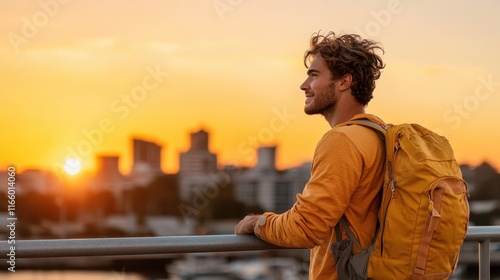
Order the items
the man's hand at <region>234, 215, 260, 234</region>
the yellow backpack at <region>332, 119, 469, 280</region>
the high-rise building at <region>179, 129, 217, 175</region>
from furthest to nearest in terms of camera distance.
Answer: the high-rise building at <region>179, 129, 217, 175</region> < the man's hand at <region>234, 215, 260, 234</region> < the yellow backpack at <region>332, 119, 469, 280</region>

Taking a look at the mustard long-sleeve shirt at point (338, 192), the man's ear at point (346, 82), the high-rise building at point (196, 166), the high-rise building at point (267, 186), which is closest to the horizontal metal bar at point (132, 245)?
the mustard long-sleeve shirt at point (338, 192)

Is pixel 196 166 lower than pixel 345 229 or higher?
higher

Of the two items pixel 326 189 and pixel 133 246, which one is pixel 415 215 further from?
pixel 133 246

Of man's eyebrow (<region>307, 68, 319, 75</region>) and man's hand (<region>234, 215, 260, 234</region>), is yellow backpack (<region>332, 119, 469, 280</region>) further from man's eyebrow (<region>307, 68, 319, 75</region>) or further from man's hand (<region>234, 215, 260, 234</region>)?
man's hand (<region>234, 215, 260, 234</region>)

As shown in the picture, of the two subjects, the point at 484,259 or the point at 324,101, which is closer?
the point at 324,101

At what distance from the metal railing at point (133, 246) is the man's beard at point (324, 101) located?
47 cm

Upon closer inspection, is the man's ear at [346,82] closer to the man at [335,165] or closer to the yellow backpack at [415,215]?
the man at [335,165]

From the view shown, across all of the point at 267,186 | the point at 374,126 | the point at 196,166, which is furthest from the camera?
the point at 267,186

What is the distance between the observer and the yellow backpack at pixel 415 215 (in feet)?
8.31

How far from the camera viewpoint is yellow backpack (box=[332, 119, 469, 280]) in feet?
8.31

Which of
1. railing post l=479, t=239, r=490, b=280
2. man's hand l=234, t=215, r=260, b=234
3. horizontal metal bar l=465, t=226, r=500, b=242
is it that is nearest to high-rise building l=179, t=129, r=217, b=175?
railing post l=479, t=239, r=490, b=280

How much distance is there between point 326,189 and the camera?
2.59 m

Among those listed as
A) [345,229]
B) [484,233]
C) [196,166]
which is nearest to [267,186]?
[196,166]

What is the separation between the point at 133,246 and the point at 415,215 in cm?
92
